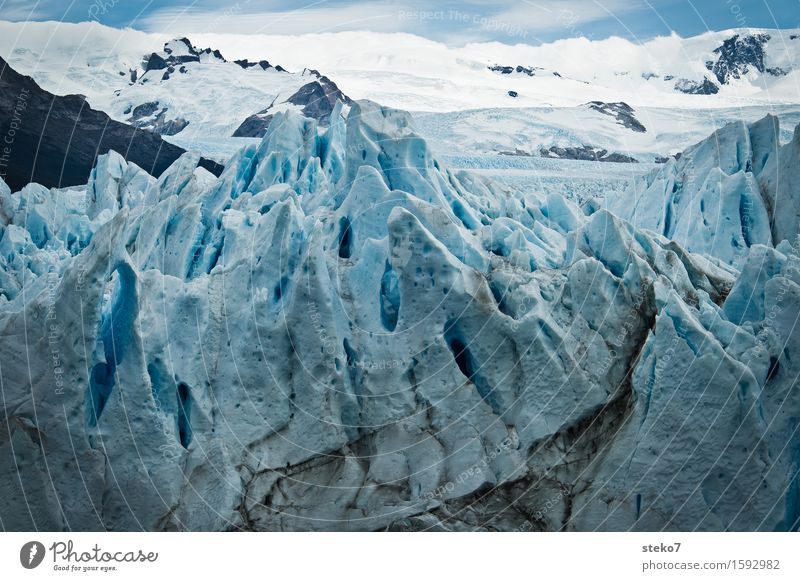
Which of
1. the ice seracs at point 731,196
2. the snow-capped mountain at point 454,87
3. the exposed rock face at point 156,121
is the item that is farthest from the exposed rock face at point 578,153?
the exposed rock face at point 156,121

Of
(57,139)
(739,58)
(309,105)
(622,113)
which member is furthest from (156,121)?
(739,58)

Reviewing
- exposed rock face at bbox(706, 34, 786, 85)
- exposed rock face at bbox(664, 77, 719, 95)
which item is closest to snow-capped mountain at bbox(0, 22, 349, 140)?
exposed rock face at bbox(706, 34, 786, 85)

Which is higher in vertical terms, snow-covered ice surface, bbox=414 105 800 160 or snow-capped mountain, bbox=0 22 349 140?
snow-capped mountain, bbox=0 22 349 140

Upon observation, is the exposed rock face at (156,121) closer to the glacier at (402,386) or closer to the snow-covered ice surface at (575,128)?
the snow-covered ice surface at (575,128)

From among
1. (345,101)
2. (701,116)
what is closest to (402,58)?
(345,101)

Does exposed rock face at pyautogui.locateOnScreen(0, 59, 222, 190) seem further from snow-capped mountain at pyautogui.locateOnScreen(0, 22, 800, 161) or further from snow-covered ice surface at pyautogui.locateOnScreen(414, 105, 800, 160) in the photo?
snow-covered ice surface at pyautogui.locateOnScreen(414, 105, 800, 160)

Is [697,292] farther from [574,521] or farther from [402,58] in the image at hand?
[402,58]
